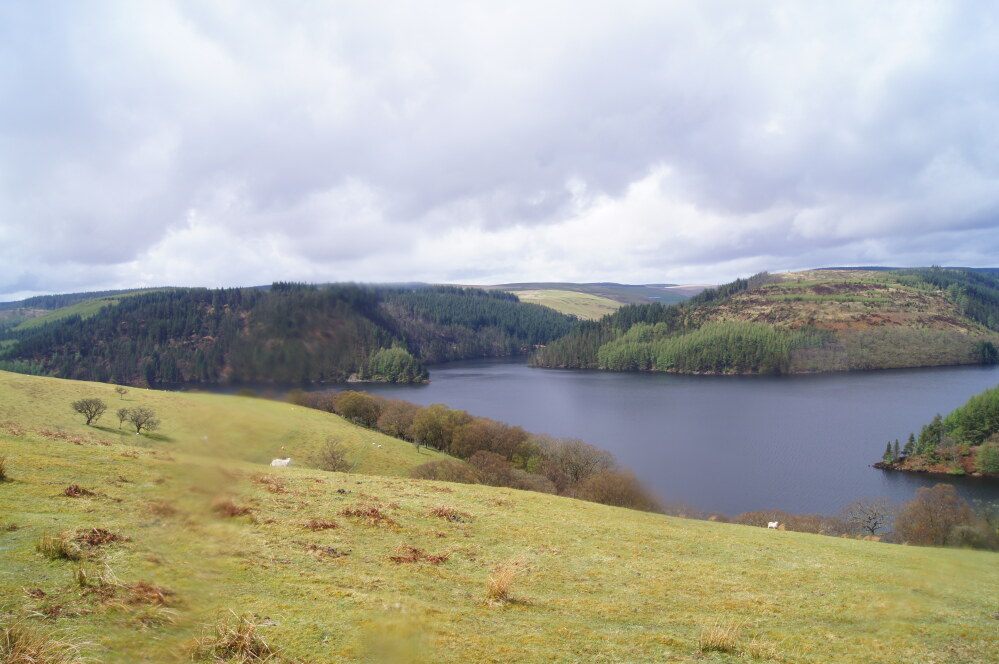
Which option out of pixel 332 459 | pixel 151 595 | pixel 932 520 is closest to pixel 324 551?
pixel 151 595

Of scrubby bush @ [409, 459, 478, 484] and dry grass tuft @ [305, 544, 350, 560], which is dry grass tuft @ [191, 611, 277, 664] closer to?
dry grass tuft @ [305, 544, 350, 560]

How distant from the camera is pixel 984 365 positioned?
6358 inches

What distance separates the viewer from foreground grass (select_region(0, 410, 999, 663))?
416 centimetres

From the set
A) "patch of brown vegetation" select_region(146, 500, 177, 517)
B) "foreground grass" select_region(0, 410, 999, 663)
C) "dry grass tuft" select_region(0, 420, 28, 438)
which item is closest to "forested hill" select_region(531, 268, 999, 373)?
"foreground grass" select_region(0, 410, 999, 663)

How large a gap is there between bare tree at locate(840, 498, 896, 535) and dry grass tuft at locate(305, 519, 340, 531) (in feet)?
149

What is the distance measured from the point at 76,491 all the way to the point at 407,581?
304 inches

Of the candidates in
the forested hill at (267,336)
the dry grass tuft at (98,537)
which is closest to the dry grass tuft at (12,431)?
the forested hill at (267,336)

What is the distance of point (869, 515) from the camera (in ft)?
137

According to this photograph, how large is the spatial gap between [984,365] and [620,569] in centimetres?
22195

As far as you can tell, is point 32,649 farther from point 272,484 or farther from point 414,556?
point 272,484

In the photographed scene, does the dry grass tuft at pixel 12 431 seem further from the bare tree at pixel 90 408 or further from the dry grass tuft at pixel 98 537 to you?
the bare tree at pixel 90 408

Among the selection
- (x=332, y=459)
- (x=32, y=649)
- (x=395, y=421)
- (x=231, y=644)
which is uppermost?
(x=32, y=649)

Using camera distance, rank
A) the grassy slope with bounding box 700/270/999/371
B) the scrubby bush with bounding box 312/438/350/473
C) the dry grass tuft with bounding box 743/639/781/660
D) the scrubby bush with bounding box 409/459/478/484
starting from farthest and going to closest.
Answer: the grassy slope with bounding box 700/270/999/371 → the scrubby bush with bounding box 409/459/478/484 → the scrubby bush with bounding box 312/438/350/473 → the dry grass tuft with bounding box 743/639/781/660

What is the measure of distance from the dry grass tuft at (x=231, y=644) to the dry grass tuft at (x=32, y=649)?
0.82m
